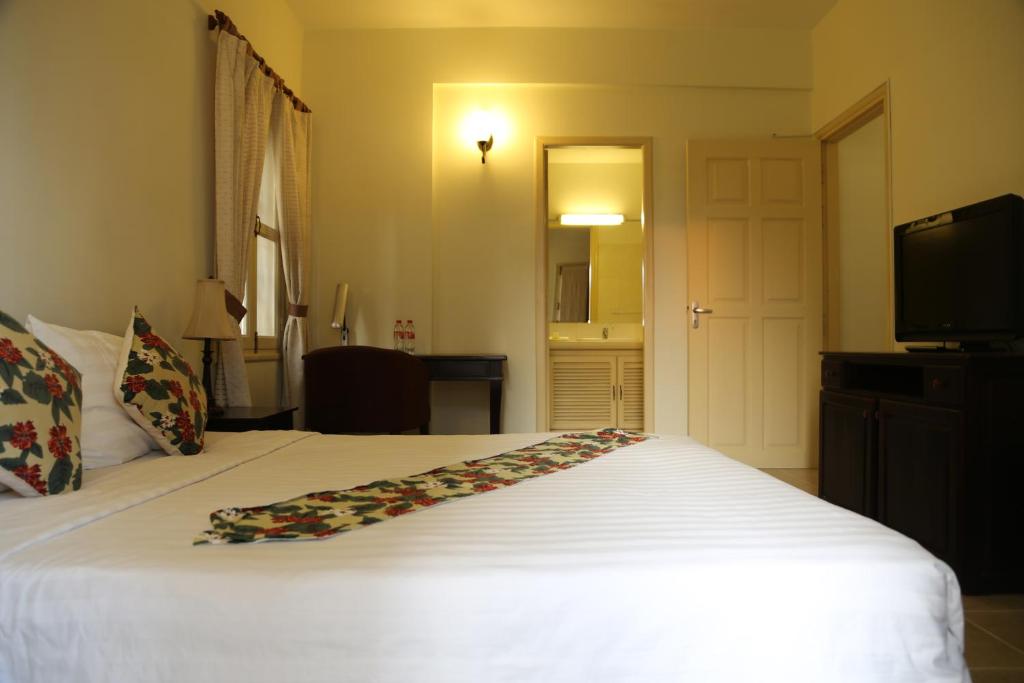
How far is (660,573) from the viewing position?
0.91 m

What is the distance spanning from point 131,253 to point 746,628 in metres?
2.56

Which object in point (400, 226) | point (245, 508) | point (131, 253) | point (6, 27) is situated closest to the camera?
point (245, 508)

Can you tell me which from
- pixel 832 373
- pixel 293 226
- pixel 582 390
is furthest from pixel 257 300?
pixel 832 373

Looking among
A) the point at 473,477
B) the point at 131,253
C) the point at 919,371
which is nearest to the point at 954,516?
the point at 919,371

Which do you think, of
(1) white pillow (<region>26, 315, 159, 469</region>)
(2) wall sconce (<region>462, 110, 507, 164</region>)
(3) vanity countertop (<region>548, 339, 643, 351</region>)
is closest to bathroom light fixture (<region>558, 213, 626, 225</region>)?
(3) vanity countertop (<region>548, 339, 643, 351</region>)

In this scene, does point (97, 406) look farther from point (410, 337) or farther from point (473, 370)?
point (410, 337)

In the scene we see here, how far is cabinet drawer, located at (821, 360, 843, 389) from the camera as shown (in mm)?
3068

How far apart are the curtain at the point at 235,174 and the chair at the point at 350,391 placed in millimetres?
416

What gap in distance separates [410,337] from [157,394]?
2.56 metres

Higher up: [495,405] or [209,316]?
[209,316]

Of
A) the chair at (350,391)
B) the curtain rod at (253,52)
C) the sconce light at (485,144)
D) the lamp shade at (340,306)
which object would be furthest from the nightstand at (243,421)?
the sconce light at (485,144)

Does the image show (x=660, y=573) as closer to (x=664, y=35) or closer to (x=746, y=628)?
(x=746, y=628)

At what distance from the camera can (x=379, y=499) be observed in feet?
4.22

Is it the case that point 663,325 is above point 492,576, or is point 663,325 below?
above
